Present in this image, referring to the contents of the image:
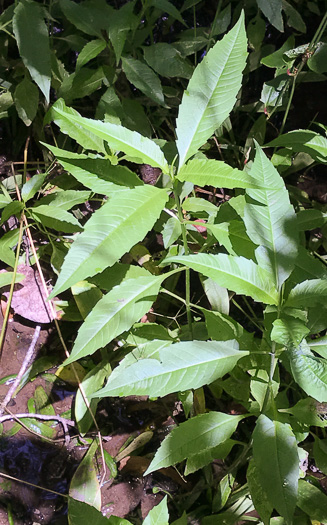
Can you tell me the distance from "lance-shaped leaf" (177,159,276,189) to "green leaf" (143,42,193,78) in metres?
0.66

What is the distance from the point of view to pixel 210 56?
1.08 m

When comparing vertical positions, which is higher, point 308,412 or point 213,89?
point 213,89

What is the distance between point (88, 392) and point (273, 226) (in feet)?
2.92

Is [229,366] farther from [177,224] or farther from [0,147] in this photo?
[0,147]

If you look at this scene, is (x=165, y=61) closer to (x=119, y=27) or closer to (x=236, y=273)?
(x=119, y=27)

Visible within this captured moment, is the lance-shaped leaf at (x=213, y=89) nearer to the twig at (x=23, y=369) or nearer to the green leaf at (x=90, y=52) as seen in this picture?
the green leaf at (x=90, y=52)

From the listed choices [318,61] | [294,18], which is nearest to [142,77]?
[318,61]

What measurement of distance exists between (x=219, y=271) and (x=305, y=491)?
885mm

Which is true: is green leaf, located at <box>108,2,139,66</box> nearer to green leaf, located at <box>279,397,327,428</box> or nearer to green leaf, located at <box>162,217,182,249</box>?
green leaf, located at <box>162,217,182,249</box>

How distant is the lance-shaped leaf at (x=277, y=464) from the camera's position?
0.98 m

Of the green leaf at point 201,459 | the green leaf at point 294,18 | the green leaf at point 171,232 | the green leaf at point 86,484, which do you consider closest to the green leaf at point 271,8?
the green leaf at point 294,18

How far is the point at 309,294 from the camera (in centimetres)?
102

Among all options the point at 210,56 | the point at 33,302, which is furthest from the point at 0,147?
the point at 210,56

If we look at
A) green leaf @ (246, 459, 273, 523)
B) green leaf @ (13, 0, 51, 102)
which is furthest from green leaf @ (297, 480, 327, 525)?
green leaf @ (13, 0, 51, 102)
